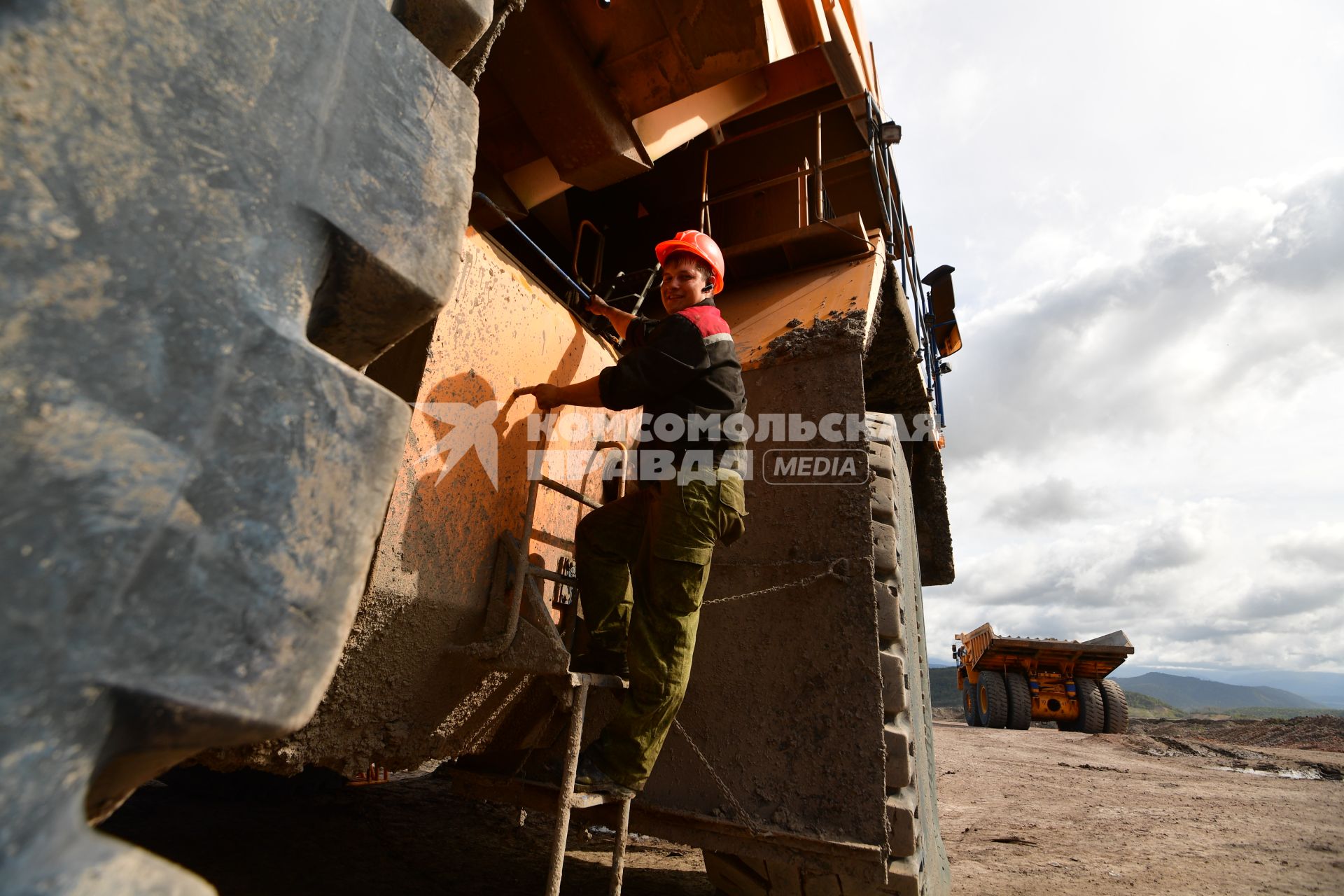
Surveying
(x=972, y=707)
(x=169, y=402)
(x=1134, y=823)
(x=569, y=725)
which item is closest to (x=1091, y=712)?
(x=972, y=707)

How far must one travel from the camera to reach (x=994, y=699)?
15461 millimetres

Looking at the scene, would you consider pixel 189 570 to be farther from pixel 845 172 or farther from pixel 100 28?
pixel 845 172

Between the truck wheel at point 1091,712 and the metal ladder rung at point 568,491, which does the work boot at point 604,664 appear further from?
the truck wheel at point 1091,712

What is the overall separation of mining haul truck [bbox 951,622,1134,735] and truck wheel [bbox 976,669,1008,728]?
1cm

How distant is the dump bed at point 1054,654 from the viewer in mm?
15148

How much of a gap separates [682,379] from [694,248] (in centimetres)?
77

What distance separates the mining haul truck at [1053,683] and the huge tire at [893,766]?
1392 centimetres

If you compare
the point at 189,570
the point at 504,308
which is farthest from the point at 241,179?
the point at 504,308

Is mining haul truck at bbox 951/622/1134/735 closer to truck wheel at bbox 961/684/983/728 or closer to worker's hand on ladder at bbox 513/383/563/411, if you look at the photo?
truck wheel at bbox 961/684/983/728

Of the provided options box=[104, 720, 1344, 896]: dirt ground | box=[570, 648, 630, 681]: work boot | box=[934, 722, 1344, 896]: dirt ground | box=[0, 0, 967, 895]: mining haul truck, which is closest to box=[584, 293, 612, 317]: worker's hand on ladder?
box=[0, 0, 967, 895]: mining haul truck

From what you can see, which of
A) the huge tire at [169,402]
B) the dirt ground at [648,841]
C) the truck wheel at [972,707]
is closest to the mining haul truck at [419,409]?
the huge tire at [169,402]

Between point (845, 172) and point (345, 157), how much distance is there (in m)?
5.80

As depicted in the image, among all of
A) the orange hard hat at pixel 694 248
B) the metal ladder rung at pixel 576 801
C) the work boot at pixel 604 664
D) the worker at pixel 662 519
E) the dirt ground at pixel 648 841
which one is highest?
the orange hard hat at pixel 694 248

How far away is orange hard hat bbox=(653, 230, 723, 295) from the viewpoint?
2.93 m
